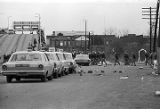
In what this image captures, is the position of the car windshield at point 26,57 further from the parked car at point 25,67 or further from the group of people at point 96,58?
the group of people at point 96,58

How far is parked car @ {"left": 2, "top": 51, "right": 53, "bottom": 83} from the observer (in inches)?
864

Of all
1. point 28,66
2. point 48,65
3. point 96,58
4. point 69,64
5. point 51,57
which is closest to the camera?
point 28,66

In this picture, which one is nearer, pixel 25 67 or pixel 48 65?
pixel 25 67

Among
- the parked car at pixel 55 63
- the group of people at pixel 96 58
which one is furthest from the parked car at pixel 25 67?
the group of people at pixel 96 58

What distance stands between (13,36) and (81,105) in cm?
10374

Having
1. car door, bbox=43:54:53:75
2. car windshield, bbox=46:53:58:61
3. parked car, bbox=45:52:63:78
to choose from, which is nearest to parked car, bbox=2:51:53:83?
car door, bbox=43:54:53:75

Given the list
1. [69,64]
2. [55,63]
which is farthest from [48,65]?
[69,64]

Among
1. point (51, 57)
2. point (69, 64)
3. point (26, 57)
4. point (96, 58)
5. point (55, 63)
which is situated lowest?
point (96, 58)

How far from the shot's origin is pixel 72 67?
34.1 meters

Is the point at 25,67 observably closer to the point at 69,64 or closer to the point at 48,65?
the point at 48,65

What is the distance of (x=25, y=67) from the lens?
867 inches

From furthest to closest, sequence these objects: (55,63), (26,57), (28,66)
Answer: (55,63) < (26,57) < (28,66)

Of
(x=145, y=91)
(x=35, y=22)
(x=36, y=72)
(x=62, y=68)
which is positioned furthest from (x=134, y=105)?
(x=35, y=22)

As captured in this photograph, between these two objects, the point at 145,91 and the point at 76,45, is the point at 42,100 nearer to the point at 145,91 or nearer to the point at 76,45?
the point at 145,91
